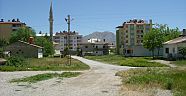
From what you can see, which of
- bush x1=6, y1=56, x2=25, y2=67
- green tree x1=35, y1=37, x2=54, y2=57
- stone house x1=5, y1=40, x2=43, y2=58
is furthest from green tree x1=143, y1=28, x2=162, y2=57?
bush x1=6, y1=56, x2=25, y2=67

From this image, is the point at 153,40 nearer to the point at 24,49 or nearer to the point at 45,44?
the point at 24,49

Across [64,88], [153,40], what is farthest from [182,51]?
[64,88]

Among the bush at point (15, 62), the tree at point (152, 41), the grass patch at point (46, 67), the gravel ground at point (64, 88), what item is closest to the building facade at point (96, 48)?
the tree at point (152, 41)

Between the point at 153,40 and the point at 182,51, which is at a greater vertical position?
the point at 153,40

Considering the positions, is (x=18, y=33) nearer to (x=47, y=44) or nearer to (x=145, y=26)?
(x=47, y=44)

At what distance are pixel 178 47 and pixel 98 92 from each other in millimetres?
43717

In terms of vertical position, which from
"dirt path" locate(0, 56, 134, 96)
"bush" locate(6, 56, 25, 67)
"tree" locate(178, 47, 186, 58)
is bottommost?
"dirt path" locate(0, 56, 134, 96)

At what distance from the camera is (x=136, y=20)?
130 m

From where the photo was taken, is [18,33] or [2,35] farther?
[2,35]

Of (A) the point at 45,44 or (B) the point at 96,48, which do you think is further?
(B) the point at 96,48

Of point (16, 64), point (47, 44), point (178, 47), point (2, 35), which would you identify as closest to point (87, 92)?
point (16, 64)

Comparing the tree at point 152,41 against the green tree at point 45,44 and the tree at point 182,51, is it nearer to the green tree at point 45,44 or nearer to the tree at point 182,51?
the tree at point 182,51

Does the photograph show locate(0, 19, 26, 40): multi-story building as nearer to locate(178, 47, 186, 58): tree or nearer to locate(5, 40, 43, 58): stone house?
locate(5, 40, 43, 58): stone house

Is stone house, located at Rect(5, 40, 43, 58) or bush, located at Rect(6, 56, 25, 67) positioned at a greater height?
stone house, located at Rect(5, 40, 43, 58)
